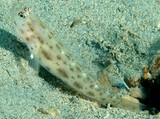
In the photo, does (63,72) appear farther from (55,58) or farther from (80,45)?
(80,45)

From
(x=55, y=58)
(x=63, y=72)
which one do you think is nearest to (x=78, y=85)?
(x=63, y=72)

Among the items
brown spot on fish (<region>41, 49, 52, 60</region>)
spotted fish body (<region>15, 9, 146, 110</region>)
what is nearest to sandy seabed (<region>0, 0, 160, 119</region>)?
spotted fish body (<region>15, 9, 146, 110</region>)

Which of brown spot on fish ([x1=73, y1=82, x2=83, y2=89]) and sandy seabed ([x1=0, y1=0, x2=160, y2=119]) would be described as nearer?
sandy seabed ([x1=0, y1=0, x2=160, y2=119])

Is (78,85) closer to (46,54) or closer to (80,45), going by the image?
(46,54)

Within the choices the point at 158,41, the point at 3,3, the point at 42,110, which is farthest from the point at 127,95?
the point at 3,3

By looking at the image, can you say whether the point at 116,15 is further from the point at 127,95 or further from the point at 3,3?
the point at 3,3

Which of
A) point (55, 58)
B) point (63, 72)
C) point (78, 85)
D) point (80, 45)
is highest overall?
point (80, 45)

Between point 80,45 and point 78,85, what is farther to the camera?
point 80,45

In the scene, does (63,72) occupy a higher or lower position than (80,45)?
lower

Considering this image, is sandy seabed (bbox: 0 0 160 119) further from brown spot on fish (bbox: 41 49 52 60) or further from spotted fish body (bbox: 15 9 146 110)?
brown spot on fish (bbox: 41 49 52 60)
